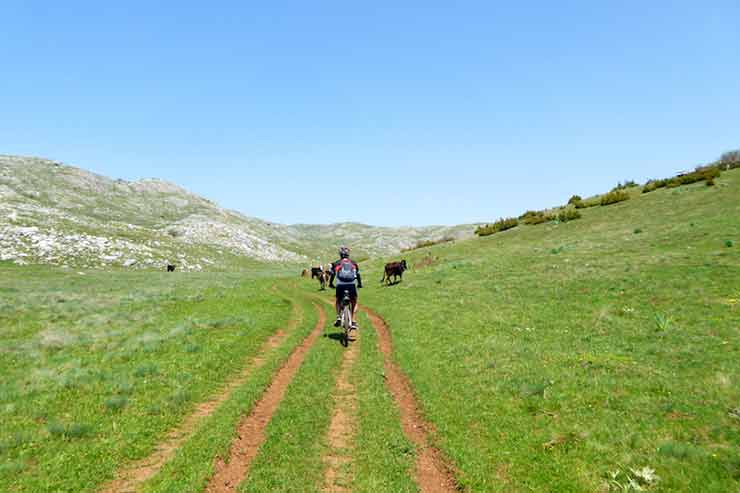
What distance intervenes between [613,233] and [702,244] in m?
11.8

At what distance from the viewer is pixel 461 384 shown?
44.1 feet

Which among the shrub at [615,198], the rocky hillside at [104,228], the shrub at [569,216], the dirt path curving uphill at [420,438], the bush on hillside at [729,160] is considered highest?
the rocky hillside at [104,228]

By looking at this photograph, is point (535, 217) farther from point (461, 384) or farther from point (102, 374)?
point (102, 374)

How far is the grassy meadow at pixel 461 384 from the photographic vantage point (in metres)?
8.41

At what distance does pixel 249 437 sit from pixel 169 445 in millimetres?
1969

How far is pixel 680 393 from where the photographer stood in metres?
10.8

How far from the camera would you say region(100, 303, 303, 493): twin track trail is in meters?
8.27

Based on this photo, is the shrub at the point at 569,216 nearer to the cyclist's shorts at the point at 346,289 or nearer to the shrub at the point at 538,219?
the shrub at the point at 538,219

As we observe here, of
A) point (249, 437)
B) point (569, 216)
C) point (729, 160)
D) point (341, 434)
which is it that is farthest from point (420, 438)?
point (729, 160)

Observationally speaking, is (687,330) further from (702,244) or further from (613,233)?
(613,233)

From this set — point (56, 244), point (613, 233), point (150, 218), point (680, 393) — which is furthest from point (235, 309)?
point (150, 218)

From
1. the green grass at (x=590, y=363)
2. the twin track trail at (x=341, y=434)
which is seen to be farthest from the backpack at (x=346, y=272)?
the twin track trail at (x=341, y=434)

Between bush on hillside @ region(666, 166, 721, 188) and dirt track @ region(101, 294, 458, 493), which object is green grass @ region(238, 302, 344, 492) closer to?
dirt track @ region(101, 294, 458, 493)

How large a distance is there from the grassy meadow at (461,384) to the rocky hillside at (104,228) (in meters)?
50.8
